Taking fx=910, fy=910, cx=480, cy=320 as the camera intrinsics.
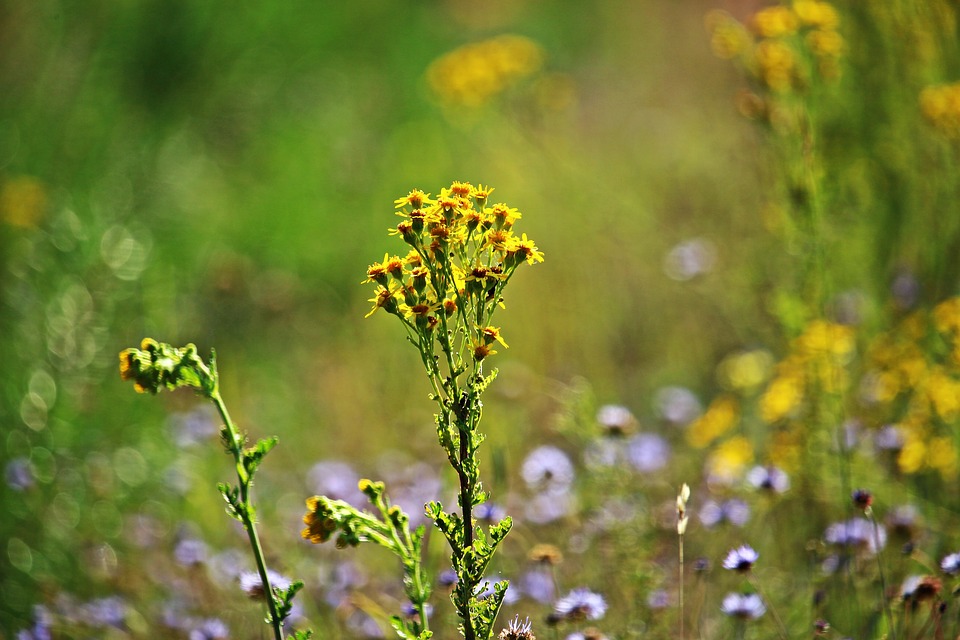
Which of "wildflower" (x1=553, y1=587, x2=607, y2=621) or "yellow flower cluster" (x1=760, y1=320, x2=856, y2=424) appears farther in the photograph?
"yellow flower cluster" (x1=760, y1=320, x2=856, y2=424)

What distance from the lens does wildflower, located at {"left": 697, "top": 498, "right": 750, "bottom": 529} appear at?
2.17m

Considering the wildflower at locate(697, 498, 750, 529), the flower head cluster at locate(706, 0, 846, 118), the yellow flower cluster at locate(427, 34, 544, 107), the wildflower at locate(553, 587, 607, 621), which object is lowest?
the wildflower at locate(553, 587, 607, 621)

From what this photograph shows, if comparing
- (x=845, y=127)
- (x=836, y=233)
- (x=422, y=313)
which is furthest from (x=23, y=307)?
(x=845, y=127)

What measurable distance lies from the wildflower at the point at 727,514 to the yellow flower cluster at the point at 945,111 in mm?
1243

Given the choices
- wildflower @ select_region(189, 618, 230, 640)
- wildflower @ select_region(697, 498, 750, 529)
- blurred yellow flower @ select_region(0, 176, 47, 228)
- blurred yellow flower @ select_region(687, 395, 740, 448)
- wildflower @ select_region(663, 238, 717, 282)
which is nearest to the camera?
wildflower @ select_region(189, 618, 230, 640)

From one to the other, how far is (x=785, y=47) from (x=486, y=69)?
1410mm

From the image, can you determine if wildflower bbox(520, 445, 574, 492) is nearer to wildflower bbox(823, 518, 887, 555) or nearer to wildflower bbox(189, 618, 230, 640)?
wildflower bbox(823, 518, 887, 555)

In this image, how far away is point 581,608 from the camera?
182 cm

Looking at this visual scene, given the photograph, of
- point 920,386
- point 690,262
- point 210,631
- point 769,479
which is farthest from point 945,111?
point 210,631

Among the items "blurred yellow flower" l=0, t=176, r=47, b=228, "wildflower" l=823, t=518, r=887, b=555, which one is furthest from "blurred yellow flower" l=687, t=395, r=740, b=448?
"blurred yellow flower" l=0, t=176, r=47, b=228

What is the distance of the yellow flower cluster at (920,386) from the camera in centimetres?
232

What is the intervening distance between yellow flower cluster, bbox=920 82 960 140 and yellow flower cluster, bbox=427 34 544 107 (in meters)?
1.59

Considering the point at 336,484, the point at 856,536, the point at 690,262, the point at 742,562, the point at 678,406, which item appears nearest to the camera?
the point at 742,562

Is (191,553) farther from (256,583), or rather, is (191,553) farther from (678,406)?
(678,406)
